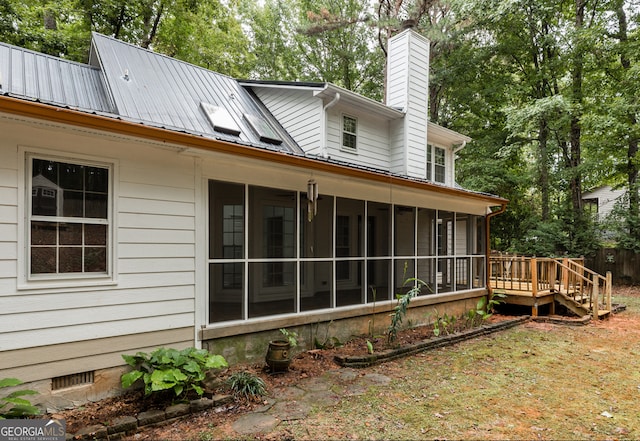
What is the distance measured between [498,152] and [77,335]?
17.6 meters

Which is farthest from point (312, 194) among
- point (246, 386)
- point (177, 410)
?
point (177, 410)

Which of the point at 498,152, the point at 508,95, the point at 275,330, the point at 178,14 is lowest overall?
the point at 275,330

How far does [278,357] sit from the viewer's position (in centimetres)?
489

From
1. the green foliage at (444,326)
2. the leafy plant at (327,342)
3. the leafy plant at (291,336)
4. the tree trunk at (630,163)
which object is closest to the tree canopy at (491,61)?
the tree trunk at (630,163)

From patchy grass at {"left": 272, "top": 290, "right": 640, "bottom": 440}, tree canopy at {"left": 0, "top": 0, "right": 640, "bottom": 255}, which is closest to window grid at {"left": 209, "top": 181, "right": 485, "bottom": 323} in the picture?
patchy grass at {"left": 272, "top": 290, "right": 640, "bottom": 440}

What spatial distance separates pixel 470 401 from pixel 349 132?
6754 millimetres

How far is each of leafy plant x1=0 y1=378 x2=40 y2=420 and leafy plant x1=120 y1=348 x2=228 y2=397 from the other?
30.9 inches

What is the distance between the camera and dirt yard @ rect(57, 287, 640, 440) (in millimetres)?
3514

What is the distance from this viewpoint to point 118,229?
411 centimetres

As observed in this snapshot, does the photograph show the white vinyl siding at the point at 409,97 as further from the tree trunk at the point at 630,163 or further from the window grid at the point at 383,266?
the tree trunk at the point at 630,163

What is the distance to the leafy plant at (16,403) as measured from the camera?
3.05 meters

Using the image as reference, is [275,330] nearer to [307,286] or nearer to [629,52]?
[307,286]

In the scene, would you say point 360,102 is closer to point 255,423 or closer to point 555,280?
point 555,280

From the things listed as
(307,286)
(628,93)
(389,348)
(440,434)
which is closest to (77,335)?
(440,434)
